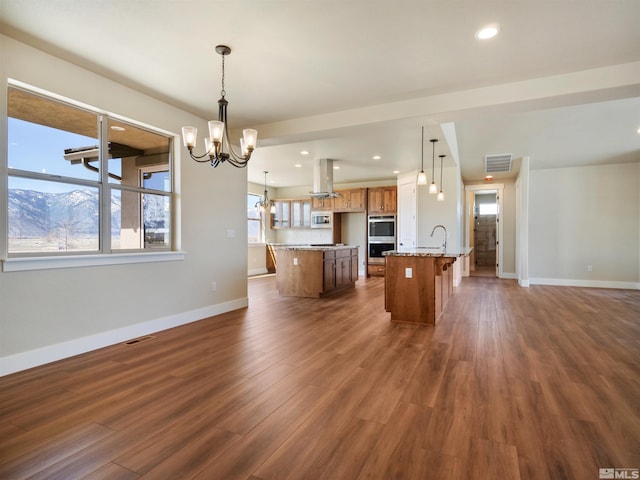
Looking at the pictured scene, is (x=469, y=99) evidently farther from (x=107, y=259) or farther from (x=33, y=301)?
(x=33, y=301)

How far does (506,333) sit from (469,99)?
2.58 meters

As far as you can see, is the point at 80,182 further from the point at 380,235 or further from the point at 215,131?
the point at 380,235

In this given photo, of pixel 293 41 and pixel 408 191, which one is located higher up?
pixel 293 41

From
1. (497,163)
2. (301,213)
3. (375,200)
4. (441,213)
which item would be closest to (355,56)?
(441,213)

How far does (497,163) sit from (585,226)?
2.51 m

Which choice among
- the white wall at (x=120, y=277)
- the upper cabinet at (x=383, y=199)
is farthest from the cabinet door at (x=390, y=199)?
the white wall at (x=120, y=277)

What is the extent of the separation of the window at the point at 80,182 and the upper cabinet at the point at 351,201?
18.3 ft

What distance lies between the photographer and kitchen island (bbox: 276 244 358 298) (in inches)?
228

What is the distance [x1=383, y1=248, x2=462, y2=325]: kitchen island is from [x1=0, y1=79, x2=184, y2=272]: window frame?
106 inches

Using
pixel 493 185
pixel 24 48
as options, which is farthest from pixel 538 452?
pixel 493 185

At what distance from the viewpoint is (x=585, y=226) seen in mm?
7309

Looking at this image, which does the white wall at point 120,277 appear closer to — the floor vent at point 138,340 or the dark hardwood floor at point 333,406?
the floor vent at point 138,340

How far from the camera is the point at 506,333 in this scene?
3646 mm

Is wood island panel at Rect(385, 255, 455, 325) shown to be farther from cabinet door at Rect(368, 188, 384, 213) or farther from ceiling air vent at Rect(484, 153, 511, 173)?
cabinet door at Rect(368, 188, 384, 213)
